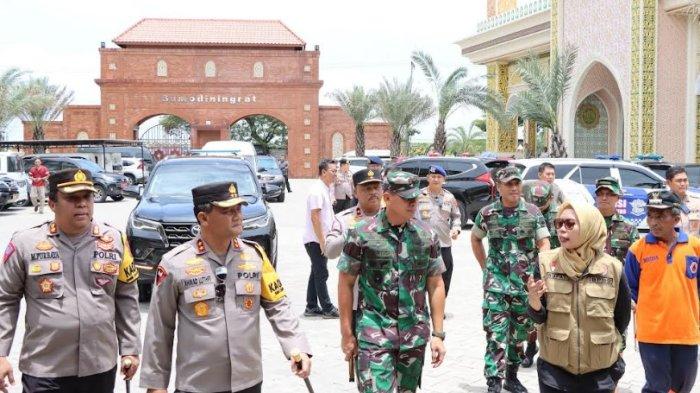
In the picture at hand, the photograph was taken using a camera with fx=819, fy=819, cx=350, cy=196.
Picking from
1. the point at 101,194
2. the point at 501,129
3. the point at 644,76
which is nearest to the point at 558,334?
the point at 644,76

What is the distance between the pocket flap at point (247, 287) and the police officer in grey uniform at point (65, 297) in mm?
803

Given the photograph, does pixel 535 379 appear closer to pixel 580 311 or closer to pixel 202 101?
pixel 580 311

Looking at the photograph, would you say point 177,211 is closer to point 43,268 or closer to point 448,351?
point 448,351

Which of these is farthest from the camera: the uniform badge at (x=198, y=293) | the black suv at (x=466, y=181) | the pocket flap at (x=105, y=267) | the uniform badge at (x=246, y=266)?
the black suv at (x=466, y=181)

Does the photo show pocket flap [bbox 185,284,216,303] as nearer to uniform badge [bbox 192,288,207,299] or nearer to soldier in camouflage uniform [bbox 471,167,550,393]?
uniform badge [bbox 192,288,207,299]

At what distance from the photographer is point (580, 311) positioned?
4145 millimetres

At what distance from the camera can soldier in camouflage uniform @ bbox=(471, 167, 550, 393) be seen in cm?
602

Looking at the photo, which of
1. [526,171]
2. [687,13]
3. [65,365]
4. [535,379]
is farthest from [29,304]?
[687,13]

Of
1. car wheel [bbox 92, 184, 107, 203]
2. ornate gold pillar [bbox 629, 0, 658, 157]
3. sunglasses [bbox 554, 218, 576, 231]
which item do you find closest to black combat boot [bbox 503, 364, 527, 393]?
sunglasses [bbox 554, 218, 576, 231]

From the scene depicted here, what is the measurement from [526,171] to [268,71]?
1524 inches

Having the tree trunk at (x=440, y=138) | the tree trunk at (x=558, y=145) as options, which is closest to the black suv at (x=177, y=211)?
the tree trunk at (x=558, y=145)

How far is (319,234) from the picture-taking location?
8.34m

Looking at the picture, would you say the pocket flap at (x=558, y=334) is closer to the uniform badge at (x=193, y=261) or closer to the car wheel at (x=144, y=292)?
the uniform badge at (x=193, y=261)

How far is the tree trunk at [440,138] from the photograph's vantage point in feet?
116
